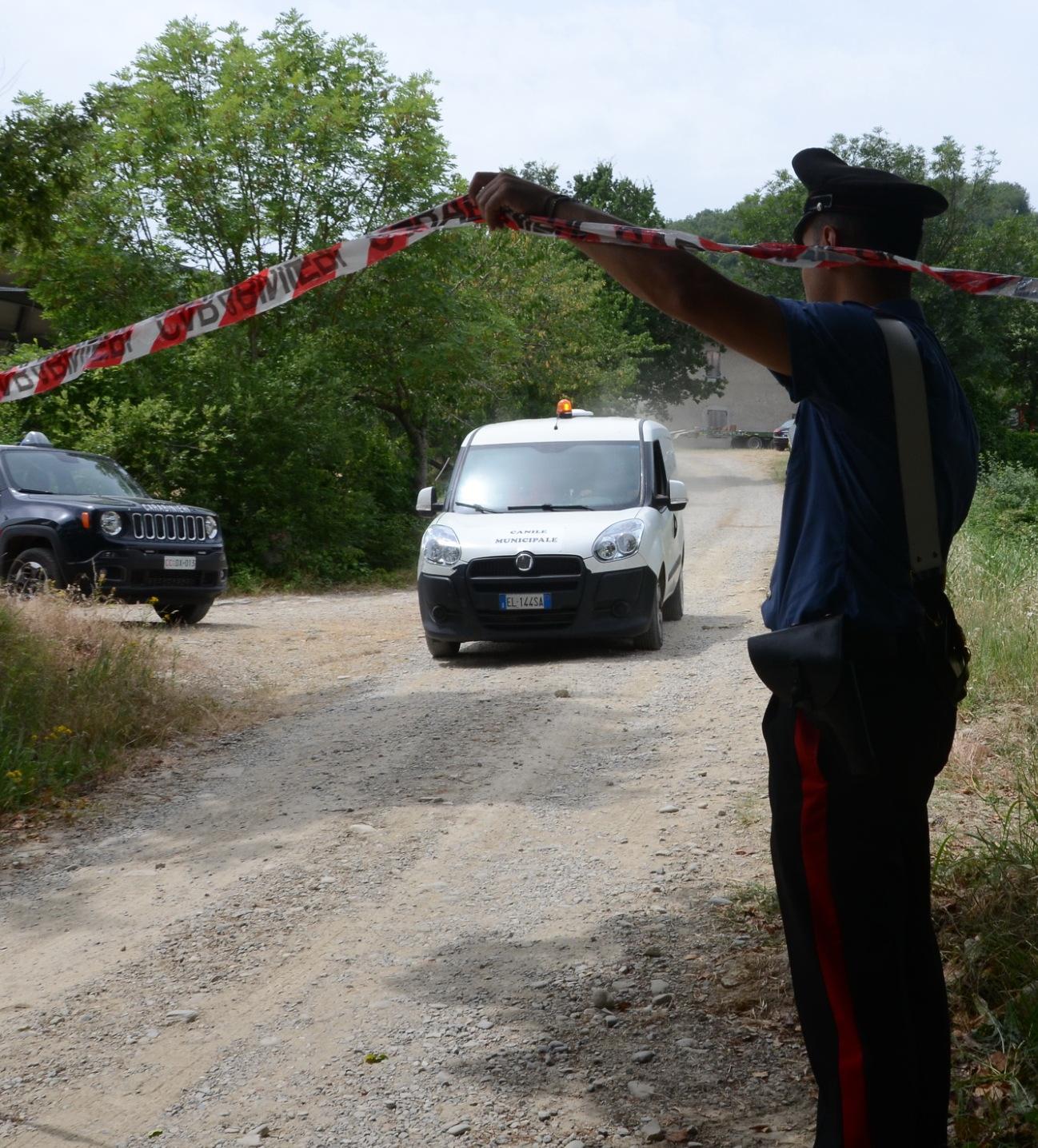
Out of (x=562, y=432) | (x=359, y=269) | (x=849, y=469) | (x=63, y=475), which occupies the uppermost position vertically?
(x=359, y=269)

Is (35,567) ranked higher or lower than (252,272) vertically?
lower

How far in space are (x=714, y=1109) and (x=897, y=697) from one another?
56.8 inches

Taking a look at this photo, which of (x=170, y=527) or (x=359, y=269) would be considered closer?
(x=359, y=269)

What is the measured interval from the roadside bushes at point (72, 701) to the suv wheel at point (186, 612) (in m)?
4.11

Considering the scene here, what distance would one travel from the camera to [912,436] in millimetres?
2498

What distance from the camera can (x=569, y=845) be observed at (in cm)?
577

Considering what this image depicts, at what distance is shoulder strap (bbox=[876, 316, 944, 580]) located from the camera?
2.48m

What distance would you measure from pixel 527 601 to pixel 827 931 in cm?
835

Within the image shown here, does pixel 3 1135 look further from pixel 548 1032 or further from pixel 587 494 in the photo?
pixel 587 494

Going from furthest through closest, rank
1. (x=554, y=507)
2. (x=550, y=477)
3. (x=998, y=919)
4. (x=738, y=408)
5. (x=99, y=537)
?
(x=738, y=408) → (x=99, y=537) → (x=550, y=477) → (x=554, y=507) → (x=998, y=919)

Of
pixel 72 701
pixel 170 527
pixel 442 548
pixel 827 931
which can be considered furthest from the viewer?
pixel 170 527

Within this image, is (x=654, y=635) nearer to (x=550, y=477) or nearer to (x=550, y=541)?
(x=550, y=541)

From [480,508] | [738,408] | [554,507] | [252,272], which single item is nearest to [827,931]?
[554,507]

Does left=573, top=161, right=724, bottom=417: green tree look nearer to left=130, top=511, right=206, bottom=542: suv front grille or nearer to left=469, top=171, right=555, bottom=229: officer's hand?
left=130, top=511, right=206, bottom=542: suv front grille
